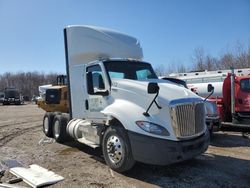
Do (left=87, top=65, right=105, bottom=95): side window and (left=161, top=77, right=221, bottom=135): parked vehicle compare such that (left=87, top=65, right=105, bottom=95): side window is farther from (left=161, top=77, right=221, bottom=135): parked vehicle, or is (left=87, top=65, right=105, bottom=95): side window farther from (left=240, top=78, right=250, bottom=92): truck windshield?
(left=240, top=78, right=250, bottom=92): truck windshield

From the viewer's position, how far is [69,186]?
602cm

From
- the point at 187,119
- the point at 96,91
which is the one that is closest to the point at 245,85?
the point at 187,119

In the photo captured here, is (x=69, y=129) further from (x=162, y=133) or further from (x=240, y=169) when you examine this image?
(x=240, y=169)

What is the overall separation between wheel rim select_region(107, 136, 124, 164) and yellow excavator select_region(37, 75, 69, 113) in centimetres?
493

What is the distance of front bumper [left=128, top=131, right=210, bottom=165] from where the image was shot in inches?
239

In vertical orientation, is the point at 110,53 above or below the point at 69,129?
above

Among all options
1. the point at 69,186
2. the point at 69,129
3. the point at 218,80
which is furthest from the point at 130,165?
the point at 218,80

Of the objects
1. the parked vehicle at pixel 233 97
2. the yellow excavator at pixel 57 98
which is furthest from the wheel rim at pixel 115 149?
the parked vehicle at pixel 233 97

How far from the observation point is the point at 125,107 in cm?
679

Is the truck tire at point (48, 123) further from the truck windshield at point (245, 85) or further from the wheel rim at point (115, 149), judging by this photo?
the truck windshield at point (245, 85)

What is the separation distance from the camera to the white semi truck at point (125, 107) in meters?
6.22

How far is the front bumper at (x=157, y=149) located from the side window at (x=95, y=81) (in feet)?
6.27

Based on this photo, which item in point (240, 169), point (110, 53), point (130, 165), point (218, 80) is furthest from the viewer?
point (218, 80)

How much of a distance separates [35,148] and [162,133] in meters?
5.32
